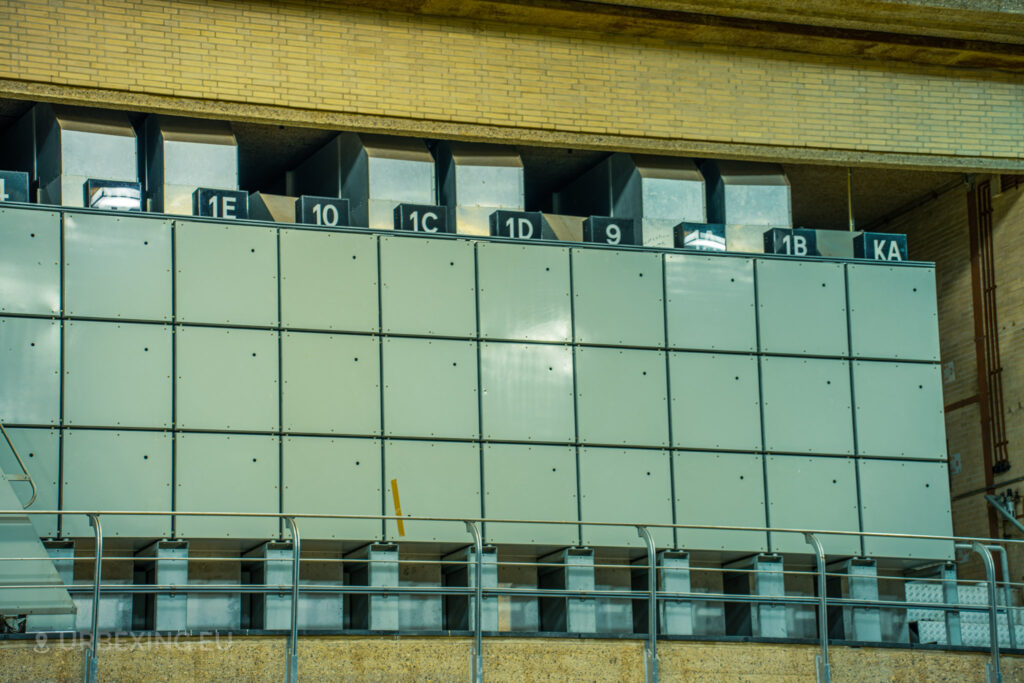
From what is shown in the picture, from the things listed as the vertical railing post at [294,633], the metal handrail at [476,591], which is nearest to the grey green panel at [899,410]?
the metal handrail at [476,591]

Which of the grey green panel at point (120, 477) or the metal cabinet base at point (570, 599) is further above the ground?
the grey green panel at point (120, 477)

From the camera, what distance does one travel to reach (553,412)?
2053 cm

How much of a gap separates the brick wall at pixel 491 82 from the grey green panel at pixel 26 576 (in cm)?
654

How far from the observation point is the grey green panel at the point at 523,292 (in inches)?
813

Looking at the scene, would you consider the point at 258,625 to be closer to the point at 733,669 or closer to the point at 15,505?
the point at 15,505

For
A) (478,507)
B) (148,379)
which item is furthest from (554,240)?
(148,379)

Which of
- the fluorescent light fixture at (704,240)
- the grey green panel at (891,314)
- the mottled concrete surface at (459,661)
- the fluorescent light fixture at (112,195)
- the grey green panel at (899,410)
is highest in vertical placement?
the fluorescent light fixture at (112,195)

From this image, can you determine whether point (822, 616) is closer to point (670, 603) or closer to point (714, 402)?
point (670, 603)

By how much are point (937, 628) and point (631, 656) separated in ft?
18.1

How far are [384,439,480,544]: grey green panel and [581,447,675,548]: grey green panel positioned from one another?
154 centimetres

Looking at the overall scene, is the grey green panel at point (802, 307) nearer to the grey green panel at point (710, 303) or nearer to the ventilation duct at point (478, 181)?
the grey green panel at point (710, 303)

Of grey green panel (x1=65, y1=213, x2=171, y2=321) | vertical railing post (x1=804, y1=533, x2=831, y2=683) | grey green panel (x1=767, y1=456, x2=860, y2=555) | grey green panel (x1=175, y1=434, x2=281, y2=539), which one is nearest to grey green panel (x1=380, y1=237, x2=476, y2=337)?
grey green panel (x1=175, y1=434, x2=281, y2=539)

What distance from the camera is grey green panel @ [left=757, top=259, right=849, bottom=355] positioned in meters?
21.7

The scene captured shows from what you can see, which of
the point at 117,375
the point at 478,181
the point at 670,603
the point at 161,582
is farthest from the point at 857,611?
the point at 117,375
